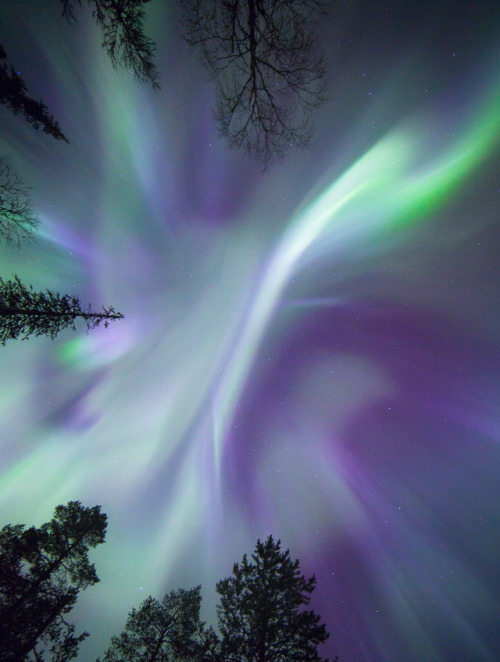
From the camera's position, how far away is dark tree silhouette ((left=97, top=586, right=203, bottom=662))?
9.66 m

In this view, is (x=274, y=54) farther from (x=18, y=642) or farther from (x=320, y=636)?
(x=18, y=642)

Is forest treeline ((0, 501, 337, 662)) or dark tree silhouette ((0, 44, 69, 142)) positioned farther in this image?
forest treeline ((0, 501, 337, 662))

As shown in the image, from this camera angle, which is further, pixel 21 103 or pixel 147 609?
pixel 147 609

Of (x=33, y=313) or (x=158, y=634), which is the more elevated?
(x=33, y=313)

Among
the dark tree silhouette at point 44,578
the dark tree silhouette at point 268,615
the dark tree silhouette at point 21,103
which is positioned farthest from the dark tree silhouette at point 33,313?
the dark tree silhouette at point 268,615

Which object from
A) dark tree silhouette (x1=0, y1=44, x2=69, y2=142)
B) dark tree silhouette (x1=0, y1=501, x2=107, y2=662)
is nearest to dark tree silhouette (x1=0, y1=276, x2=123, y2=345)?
dark tree silhouette (x1=0, y1=44, x2=69, y2=142)

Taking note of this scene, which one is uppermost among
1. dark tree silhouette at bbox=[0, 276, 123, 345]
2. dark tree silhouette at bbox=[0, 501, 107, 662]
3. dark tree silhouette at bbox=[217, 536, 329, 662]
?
dark tree silhouette at bbox=[0, 276, 123, 345]

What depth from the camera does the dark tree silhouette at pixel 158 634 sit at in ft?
31.7

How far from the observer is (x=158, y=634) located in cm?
1019

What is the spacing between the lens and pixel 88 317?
25.2 feet

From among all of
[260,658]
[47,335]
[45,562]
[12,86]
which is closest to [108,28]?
[12,86]

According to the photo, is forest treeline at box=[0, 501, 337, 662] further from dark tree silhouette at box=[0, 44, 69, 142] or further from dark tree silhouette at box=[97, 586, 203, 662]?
dark tree silhouette at box=[0, 44, 69, 142]

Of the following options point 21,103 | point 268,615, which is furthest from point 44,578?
point 21,103

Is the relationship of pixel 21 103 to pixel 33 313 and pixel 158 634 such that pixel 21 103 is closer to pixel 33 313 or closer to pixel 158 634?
pixel 33 313
